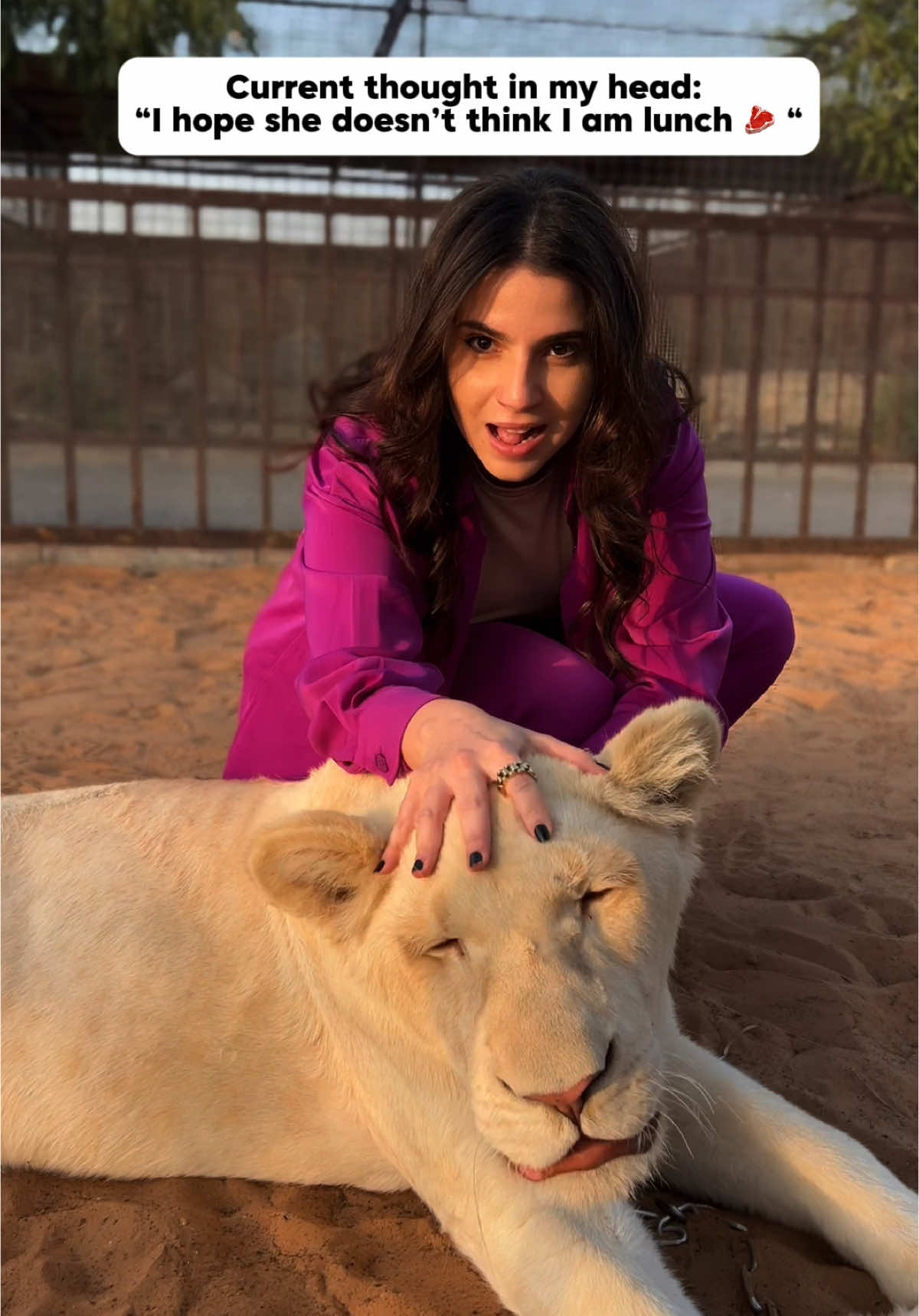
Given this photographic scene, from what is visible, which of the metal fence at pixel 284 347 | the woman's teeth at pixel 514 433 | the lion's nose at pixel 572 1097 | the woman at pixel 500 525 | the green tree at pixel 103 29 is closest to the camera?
the lion's nose at pixel 572 1097

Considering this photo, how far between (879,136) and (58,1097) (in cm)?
1550

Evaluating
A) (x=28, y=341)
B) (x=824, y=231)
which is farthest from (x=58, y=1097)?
(x=28, y=341)

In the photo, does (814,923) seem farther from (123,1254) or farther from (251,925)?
(123,1254)

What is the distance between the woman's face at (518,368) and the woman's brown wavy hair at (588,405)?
3 cm

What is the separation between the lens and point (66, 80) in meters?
14.0

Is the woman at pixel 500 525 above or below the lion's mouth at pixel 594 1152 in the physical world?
above

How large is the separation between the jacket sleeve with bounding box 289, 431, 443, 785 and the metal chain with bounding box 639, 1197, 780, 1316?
0.99 meters

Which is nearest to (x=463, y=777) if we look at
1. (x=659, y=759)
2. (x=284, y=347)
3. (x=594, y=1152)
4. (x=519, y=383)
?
(x=659, y=759)

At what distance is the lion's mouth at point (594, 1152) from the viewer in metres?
1.68

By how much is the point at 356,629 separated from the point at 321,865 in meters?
0.72

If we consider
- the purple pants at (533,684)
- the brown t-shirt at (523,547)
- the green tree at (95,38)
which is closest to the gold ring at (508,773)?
the purple pants at (533,684)

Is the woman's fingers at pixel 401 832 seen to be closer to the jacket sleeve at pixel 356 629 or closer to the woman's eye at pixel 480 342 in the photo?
the jacket sleeve at pixel 356 629

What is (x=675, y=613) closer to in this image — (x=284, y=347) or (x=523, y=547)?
(x=523, y=547)

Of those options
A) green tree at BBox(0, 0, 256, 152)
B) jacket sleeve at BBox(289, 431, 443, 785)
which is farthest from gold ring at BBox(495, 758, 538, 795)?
green tree at BBox(0, 0, 256, 152)
